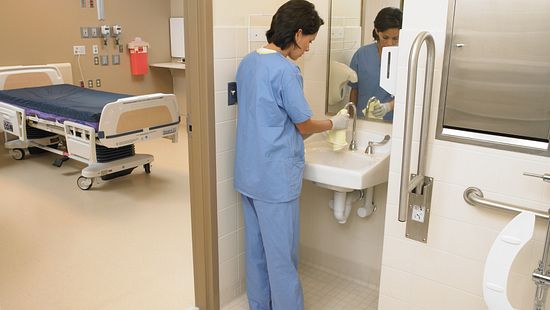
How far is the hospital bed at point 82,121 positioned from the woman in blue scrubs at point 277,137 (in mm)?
2011

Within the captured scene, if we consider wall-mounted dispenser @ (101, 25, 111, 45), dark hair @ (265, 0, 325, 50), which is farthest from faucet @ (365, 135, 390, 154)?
wall-mounted dispenser @ (101, 25, 111, 45)

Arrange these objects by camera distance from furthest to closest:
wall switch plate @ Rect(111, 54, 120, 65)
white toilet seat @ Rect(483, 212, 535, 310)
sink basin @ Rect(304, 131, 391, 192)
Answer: wall switch plate @ Rect(111, 54, 120, 65)
sink basin @ Rect(304, 131, 391, 192)
white toilet seat @ Rect(483, 212, 535, 310)

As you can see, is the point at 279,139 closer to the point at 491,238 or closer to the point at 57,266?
the point at 491,238

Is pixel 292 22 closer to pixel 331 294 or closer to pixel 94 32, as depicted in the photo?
pixel 331 294

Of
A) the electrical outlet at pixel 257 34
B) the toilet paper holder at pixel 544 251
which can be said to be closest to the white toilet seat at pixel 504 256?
the toilet paper holder at pixel 544 251

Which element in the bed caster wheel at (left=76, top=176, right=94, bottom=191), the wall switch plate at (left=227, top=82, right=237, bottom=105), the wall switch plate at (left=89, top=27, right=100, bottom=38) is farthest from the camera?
the wall switch plate at (left=89, top=27, right=100, bottom=38)

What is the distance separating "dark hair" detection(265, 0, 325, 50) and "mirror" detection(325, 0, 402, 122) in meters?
0.42

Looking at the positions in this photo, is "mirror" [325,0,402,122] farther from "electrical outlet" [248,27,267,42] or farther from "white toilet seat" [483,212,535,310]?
"white toilet seat" [483,212,535,310]

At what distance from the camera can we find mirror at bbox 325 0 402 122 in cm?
236

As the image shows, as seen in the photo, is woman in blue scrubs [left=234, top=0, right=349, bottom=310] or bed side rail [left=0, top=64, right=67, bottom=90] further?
bed side rail [left=0, top=64, right=67, bottom=90]

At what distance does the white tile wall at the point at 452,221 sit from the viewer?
5.36 ft

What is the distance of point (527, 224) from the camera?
1475mm

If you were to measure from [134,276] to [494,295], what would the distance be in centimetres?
207

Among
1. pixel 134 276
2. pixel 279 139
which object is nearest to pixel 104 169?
pixel 134 276
